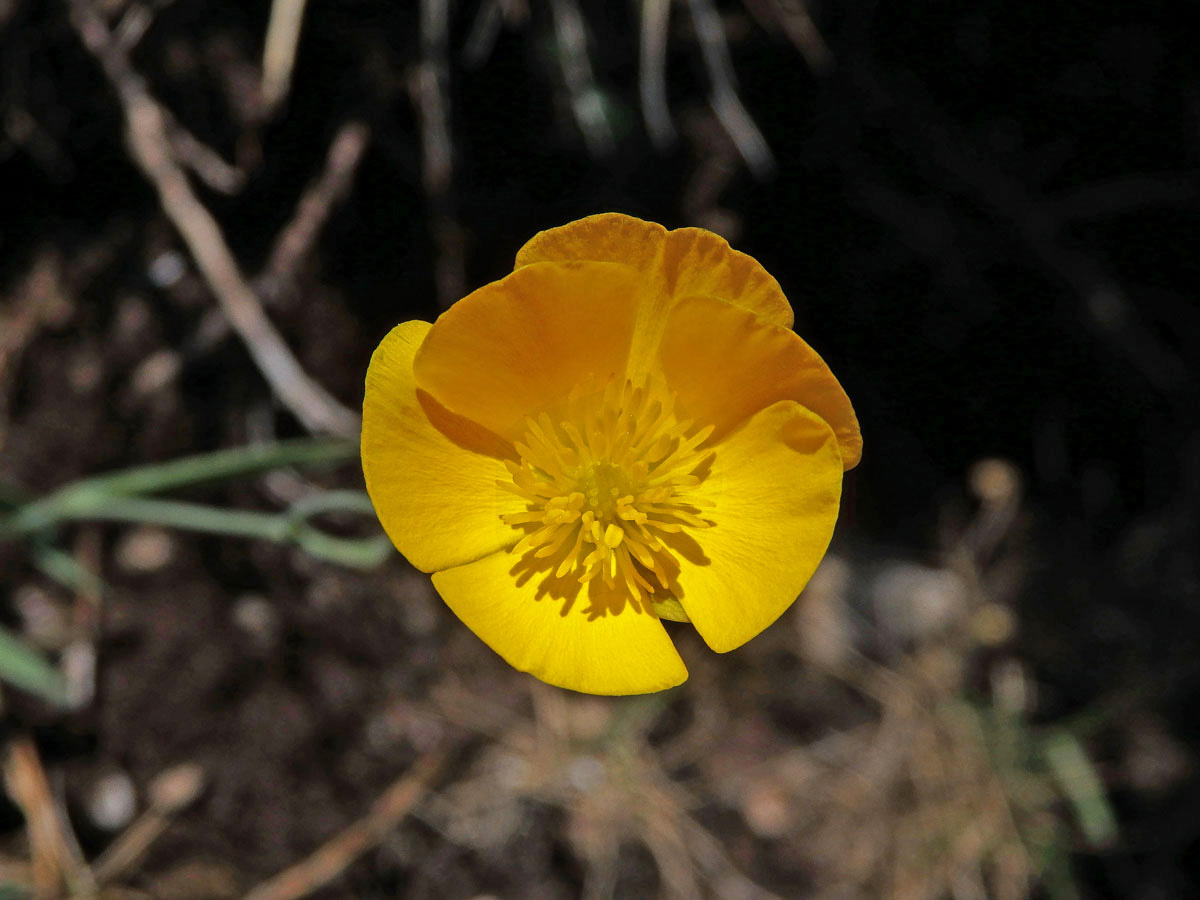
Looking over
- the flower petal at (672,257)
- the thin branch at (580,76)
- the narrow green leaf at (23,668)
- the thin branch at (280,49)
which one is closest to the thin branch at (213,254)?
the thin branch at (280,49)

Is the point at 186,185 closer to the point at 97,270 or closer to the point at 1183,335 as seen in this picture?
the point at 97,270

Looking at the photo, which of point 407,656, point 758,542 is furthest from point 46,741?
point 758,542

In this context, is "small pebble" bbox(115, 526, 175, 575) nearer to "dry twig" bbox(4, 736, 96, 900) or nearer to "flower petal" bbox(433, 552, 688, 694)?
"dry twig" bbox(4, 736, 96, 900)

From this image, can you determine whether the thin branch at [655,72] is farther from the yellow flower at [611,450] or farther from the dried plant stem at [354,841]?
the dried plant stem at [354,841]

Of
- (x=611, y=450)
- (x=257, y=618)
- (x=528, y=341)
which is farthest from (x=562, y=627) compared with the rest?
(x=257, y=618)

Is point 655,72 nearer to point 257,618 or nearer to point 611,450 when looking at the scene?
point 611,450
